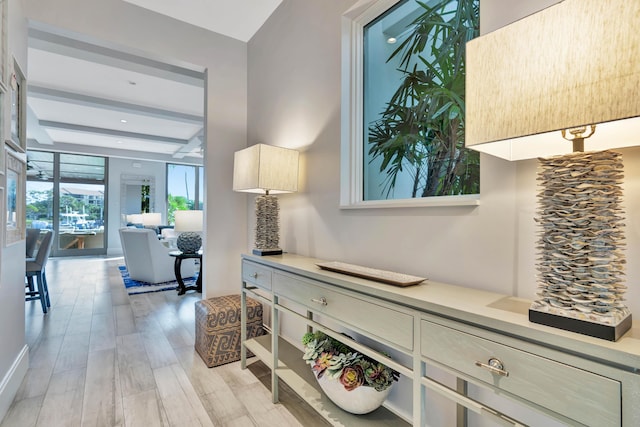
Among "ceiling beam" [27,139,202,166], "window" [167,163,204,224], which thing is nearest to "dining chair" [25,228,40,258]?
"ceiling beam" [27,139,202,166]

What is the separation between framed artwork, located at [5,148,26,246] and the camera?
70.8 inches

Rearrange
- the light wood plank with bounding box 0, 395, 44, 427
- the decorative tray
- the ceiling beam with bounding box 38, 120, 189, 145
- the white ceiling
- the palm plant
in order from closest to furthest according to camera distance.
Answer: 1. the decorative tray
2. the palm plant
3. the light wood plank with bounding box 0, 395, 44, 427
4. the white ceiling
5. the ceiling beam with bounding box 38, 120, 189, 145

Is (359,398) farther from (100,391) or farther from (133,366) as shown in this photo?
(133,366)

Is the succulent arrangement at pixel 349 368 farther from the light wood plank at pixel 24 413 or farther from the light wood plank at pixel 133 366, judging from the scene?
the light wood plank at pixel 24 413

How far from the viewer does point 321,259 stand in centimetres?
209

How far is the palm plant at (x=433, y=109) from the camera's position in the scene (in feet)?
4.64

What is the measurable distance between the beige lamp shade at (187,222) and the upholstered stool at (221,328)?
177 cm

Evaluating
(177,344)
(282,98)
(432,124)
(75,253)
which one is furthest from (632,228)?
(75,253)

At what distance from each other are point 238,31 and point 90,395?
3022mm

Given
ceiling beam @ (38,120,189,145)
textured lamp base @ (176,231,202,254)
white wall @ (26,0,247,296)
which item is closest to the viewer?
white wall @ (26,0,247,296)

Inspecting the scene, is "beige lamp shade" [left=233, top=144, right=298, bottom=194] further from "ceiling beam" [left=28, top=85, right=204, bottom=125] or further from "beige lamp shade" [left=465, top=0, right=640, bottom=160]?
"ceiling beam" [left=28, top=85, right=204, bottom=125]

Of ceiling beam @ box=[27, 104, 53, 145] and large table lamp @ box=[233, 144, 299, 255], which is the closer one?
large table lamp @ box=[233, 144, 299, 255]

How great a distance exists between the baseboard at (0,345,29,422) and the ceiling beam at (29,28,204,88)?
2.53 meters

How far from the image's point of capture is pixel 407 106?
1665 mm
